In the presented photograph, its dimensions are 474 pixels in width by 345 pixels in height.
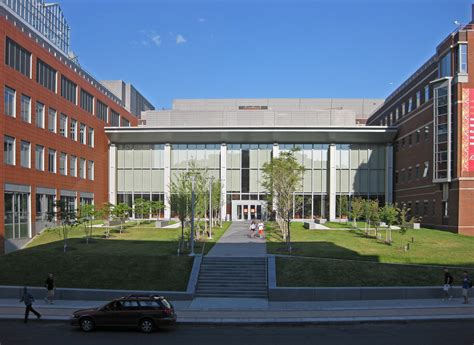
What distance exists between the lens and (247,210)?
65.4 meters

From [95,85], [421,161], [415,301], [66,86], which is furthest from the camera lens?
[95,85]

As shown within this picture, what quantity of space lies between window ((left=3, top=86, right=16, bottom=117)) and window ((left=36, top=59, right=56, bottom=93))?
5141mm

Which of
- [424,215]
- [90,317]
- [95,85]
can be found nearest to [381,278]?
[90,317]

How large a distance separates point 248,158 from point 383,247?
3386 cm

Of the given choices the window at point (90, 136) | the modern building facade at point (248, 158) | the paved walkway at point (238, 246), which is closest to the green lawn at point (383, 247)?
the paved walkway at point (238, 246)

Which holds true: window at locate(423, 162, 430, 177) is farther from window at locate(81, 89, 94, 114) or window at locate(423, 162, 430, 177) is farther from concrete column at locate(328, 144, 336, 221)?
window at locate(81, 89, 94, 114)

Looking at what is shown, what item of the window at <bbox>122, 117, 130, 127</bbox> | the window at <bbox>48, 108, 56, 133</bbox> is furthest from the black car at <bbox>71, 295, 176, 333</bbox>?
the window at <bbox>122, 117, 130, 127</bbox>

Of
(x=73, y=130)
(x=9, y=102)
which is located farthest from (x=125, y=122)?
(x=9, y=102)

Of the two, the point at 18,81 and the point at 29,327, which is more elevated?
the point at 18,81

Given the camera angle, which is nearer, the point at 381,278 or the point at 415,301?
the point at 415,301

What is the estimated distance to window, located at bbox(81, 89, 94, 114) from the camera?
182ft

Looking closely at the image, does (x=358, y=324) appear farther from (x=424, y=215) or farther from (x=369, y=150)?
(x=369, y=150)

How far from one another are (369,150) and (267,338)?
170 feet

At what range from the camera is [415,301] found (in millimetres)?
23203
